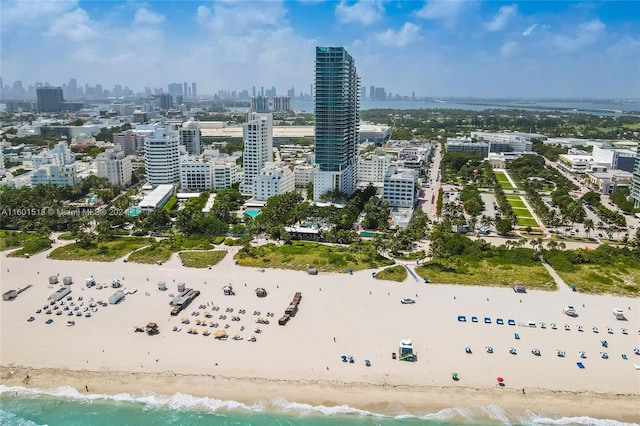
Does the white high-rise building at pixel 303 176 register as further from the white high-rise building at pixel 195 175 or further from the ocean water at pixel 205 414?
the ocean water at pixel 205 414

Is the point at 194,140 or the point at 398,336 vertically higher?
the point at 194,140

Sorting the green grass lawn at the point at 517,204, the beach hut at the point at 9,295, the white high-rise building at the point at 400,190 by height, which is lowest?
the beach hut at the point at 9,295

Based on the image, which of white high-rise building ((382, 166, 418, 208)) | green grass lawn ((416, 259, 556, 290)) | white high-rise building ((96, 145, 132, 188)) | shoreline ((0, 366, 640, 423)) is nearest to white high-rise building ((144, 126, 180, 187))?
white high-rise building ((96, 145, 132, 188))

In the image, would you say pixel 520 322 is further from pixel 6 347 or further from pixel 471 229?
pixel 6 347

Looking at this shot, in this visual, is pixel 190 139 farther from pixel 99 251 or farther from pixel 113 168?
pixel 99 251

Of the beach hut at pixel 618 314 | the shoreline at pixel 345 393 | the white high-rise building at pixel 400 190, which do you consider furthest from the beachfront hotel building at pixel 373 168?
Result: the shoreline at pixel 345 393

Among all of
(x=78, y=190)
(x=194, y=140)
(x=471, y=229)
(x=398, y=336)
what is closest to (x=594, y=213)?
(x=471, y=229)

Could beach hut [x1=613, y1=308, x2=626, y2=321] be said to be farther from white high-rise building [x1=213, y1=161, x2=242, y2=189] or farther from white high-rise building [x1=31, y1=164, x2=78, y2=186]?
white high-rise building [x1=31, y1=164, x2=78, y2=186]
